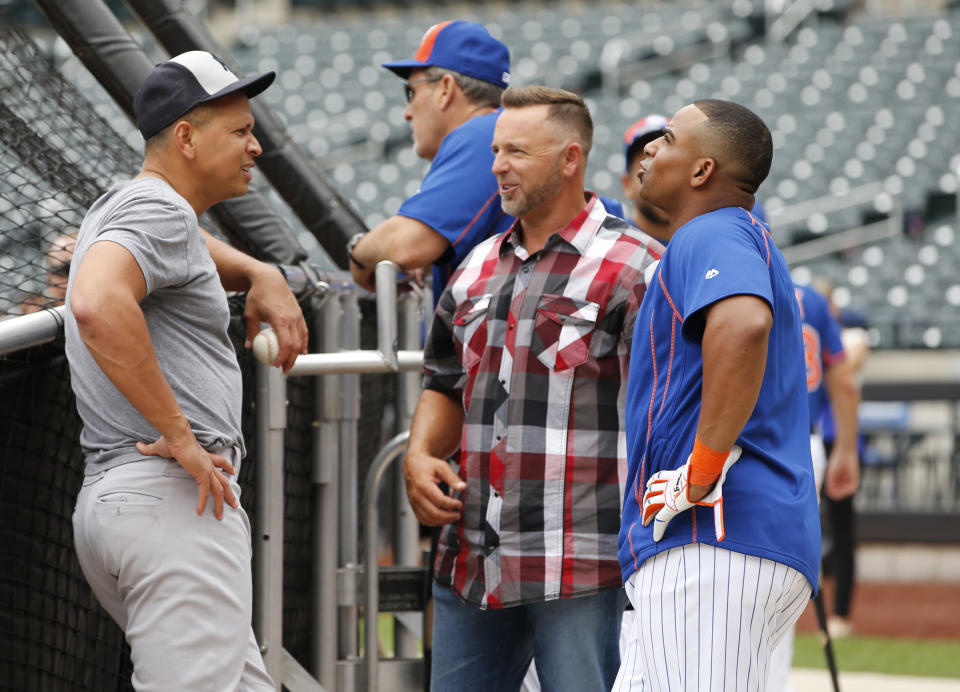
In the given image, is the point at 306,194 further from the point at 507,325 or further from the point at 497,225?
the point at 507,325

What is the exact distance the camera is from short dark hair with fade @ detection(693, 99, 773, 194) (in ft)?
8.00

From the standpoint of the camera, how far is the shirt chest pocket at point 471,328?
2.91 meters

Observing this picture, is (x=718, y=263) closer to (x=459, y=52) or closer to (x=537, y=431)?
(x=537, y=431)

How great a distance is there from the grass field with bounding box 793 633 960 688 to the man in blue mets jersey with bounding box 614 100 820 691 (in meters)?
4.26

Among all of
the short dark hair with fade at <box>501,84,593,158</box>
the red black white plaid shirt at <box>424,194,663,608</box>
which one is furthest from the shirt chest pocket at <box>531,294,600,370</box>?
the short dark hair with fade at <box>501,84,593,158</box>

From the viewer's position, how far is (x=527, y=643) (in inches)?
118

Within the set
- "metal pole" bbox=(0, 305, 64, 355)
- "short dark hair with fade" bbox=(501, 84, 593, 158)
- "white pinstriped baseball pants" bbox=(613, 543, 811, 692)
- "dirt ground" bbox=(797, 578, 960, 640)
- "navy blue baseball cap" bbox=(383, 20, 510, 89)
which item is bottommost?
"dirt ground" bbox=(797, 578, 960, 640)

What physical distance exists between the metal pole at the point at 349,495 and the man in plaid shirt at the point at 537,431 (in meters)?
0.37

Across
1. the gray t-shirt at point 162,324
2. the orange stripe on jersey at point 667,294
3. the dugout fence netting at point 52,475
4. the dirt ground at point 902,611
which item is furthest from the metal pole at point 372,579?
the dirt ground at point 902,611

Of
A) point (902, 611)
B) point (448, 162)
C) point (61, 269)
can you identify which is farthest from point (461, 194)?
point (902, 611)

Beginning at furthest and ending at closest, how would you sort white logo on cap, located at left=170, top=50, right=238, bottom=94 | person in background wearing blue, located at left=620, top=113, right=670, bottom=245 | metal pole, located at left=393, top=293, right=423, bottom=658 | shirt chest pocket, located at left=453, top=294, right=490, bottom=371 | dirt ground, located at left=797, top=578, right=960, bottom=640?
dirt ground, located at left=797, top=578, right=960, bottom=640 < person in background wearing blue, located at left=620, top=113, right=670, bottom=245 < metal pole, located at left=393, top=293, right=423, bottom=658 < shirt chest pocket, located at left=453, top=294, right=490, bottom=371 < white logo on cap, located at left=170, top=50, right=238, bottom=94

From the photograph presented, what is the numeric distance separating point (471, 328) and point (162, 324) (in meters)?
0.84

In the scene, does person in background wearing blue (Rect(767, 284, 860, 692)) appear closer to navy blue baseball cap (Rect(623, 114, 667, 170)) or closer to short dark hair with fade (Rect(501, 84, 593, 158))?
navy blue baseball cap (Rect(623, 114, 667, 170))

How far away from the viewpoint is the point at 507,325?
285 centimetres
